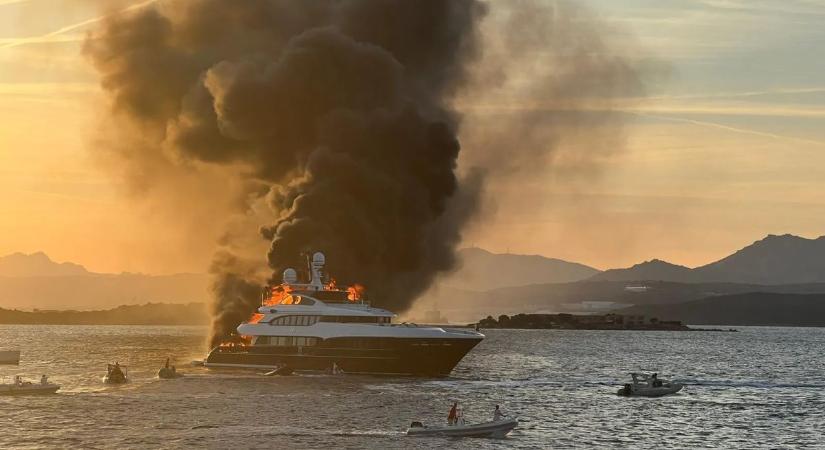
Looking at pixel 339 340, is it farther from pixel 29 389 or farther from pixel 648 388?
pixel 648 388

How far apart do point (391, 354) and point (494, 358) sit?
8405 cm

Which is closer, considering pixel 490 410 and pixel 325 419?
pixel 325 419

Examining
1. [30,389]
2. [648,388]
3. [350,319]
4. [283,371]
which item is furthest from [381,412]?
[648,388]

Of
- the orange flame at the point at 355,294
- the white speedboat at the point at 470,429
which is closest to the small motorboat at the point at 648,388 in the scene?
the orange flame at the point at 355,294

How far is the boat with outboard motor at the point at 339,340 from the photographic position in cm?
10862

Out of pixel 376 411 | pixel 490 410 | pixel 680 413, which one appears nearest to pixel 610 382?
pixel 680 413

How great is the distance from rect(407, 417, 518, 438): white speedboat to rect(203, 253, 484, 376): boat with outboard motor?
31.7 meters

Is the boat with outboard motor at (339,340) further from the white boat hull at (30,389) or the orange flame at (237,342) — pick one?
the white boat hull at (30,389)

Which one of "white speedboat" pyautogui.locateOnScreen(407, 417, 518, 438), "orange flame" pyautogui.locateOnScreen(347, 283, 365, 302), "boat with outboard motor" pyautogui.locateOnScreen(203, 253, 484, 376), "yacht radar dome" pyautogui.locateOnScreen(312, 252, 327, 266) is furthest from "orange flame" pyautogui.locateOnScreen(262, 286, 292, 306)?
"white speedboat" pyautogui.locateOnScreen(407, 417, 518, 438)

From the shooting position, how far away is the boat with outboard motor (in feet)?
356

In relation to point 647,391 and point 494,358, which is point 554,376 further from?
point 494,358

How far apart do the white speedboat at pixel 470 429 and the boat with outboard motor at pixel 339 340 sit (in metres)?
31.7

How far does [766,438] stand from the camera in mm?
82750

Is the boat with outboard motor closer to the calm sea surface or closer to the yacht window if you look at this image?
the yacht window
